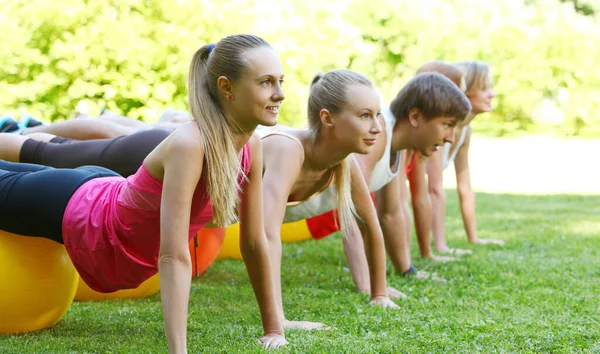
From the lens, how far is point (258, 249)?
3.43 m

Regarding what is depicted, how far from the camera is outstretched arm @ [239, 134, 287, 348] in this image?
133 inches

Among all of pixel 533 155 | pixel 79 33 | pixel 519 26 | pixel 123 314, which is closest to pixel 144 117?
pixel 79 33

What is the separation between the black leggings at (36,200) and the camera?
3.38 m

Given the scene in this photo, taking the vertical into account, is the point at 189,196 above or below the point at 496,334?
above

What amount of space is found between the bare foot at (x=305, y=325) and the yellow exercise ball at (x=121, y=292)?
1025 mm

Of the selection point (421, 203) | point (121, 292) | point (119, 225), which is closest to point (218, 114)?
point (119, 225)

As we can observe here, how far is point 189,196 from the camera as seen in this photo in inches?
116

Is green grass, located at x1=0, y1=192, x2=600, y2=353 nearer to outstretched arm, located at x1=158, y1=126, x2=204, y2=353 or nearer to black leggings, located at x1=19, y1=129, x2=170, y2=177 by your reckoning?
outstretched arm, located at x1=158, y1=126, x2=204, y2=353

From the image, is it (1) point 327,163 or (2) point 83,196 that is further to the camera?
(1) point 327,163

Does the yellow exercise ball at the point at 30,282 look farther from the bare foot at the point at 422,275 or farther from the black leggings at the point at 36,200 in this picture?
the bare foot at the point at 422,275

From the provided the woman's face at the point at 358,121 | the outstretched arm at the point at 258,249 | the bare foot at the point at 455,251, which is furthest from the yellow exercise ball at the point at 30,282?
the bare foot at the point at 455,251

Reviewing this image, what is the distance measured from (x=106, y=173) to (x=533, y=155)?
627 inches

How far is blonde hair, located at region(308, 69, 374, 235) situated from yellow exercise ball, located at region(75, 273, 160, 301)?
3.79ft

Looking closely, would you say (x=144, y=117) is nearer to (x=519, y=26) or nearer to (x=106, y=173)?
(x=106, y=173)
